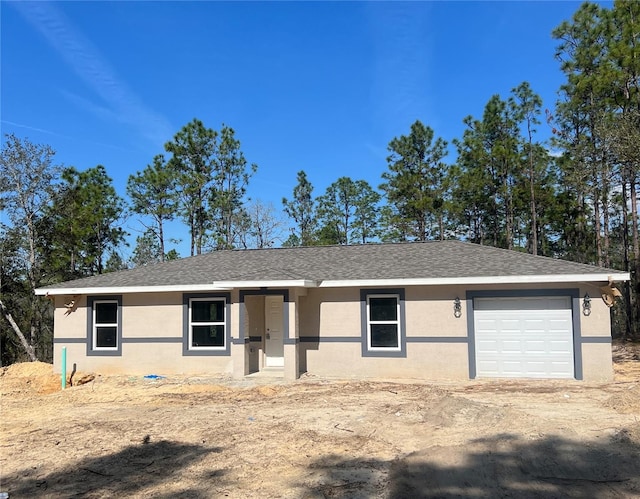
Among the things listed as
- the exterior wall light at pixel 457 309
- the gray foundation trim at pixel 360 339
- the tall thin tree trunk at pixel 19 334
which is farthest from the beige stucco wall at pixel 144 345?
the tall thin tree trunk at pixel 19 334

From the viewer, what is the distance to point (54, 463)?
6.21 meters

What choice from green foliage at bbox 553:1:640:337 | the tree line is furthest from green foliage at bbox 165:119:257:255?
green foliage at bbox 553:1:640:337

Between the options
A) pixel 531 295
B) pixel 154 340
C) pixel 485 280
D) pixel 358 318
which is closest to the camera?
pixel 485 280

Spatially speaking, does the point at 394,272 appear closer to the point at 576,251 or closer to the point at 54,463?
the point at 54,463

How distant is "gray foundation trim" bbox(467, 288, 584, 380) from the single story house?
25 mm

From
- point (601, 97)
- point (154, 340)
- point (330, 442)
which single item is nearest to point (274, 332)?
point (154, 340)

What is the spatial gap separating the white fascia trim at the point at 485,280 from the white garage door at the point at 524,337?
701mm

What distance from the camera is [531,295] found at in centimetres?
1218

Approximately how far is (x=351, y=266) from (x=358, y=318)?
180 cm

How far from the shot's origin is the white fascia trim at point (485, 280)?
11352 millimetres

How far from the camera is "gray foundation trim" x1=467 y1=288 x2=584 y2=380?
11.8 m

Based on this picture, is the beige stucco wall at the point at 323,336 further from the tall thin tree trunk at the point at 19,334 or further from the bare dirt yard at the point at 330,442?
the tall thin tree trunk at the point at 19,334

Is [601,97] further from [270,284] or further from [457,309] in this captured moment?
[270,284]

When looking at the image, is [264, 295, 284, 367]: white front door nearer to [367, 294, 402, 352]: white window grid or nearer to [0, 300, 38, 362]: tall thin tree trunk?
[367, 294, 402, 352]: white window grid
